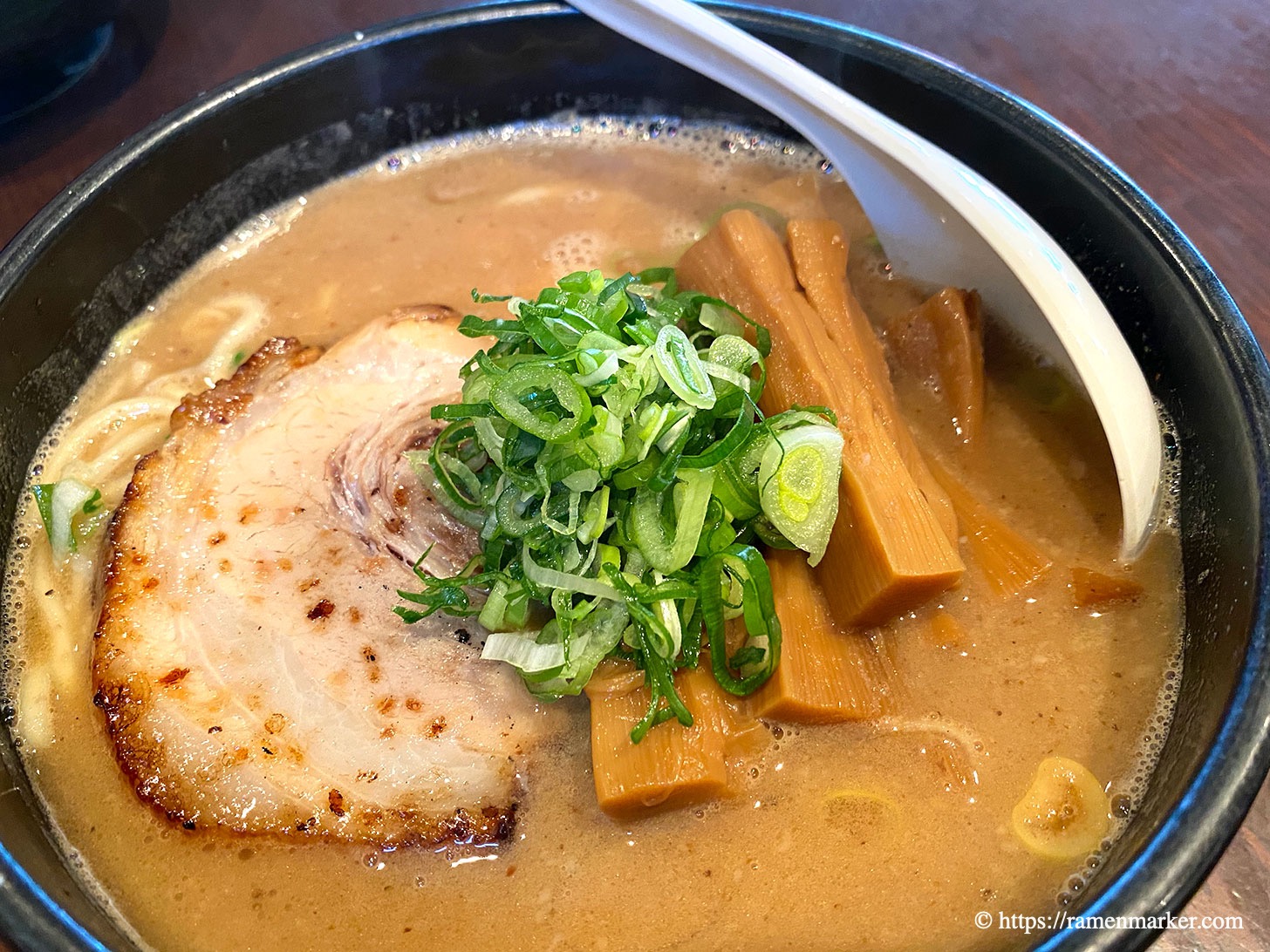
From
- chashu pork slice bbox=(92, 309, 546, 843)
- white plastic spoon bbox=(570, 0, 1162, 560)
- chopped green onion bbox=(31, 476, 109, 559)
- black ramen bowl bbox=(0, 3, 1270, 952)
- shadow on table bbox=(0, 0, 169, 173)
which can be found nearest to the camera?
black ramen bowl bbox=(0, 3, 1270, 952)

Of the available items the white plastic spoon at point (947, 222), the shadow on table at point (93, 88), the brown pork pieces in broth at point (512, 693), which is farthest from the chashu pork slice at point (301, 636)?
the shadow on table at point (93, 88)

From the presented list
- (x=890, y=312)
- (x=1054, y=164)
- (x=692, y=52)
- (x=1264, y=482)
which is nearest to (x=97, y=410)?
(x=692, y=52)

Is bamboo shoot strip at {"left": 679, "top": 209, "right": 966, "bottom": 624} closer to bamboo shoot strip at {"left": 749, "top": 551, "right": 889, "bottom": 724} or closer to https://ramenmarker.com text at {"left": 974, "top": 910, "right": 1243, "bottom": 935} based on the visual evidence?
bamboo shoot strip at {"left": 749, "top": 551, "right": 889, "bottom": 724}

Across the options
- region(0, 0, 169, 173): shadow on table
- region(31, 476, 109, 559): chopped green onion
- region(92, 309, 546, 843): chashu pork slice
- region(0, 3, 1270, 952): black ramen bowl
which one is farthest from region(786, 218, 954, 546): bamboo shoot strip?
region(0, 0, 169, 173): shadow on table

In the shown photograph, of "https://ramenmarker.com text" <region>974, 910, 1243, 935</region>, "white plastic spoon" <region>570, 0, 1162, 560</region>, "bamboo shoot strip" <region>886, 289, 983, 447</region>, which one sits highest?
"white plastic spoon" <region>570, 0, 1162, 560</region>

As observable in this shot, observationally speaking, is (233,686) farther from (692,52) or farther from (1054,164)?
(1054,164)

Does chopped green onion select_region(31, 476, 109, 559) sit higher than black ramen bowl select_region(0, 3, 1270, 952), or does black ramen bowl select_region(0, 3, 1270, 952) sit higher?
black ramen bowl select_region(0, 3, 1270, 952)

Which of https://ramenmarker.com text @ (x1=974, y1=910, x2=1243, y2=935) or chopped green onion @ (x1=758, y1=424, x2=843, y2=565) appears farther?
chopped green onion @ (x1=758, y1=424, x2=843, y2=565)

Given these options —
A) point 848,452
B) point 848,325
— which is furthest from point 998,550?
point 848,325

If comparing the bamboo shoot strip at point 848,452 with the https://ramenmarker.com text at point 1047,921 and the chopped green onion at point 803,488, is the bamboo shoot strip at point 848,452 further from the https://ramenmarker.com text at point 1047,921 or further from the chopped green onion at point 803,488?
the https://ramenmarker.com text at point 1047,921
